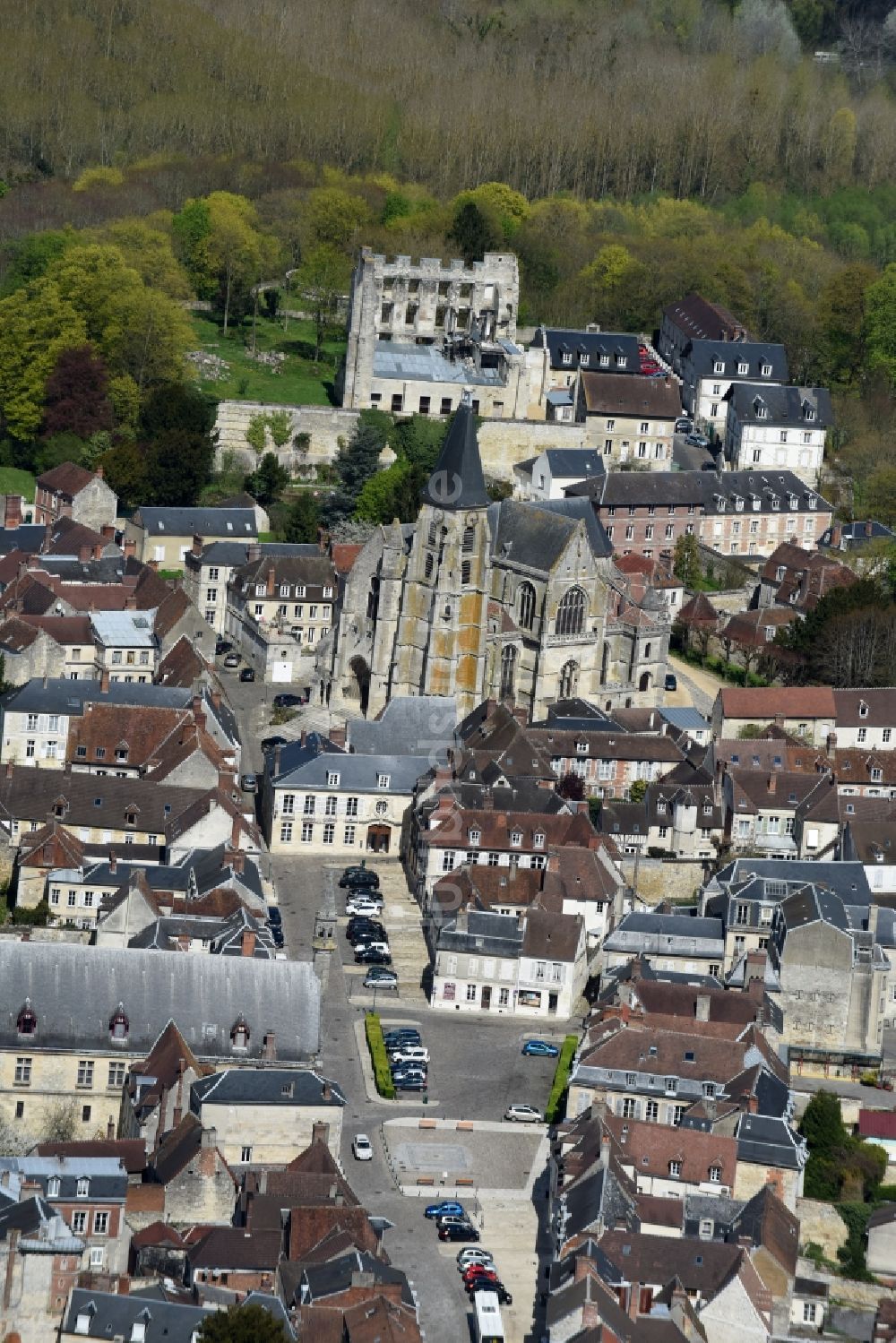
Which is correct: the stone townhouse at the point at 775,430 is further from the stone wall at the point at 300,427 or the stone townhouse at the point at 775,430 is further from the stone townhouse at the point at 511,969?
the stone townhouse at the point at 511,969

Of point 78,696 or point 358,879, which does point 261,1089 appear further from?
point 78,696

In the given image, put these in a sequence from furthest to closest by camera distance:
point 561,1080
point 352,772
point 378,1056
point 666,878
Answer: point 352,772
point 666,878
point 378,1056
point 561,1080

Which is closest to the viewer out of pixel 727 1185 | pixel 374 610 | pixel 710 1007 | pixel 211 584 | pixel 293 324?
pixel 727 1185

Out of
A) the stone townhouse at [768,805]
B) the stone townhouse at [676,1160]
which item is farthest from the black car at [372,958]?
the stone townhouse at [676,1160]

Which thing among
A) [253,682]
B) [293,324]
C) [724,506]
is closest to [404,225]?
[293,324]

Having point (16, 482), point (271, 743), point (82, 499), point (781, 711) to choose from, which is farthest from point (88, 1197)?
point (16, 482)

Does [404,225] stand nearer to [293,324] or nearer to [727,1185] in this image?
[293,324]
